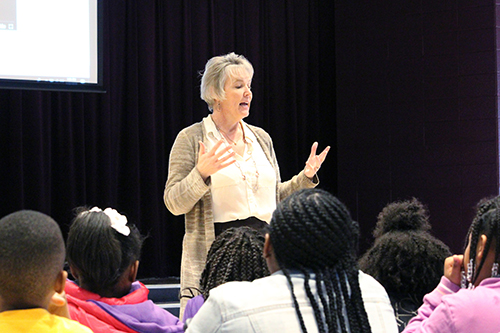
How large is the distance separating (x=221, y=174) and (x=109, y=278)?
110cm

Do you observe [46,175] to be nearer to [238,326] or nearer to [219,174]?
[219,174]

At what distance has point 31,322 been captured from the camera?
1188 mm

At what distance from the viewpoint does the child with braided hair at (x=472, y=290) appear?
145cm

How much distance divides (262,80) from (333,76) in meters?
0.63

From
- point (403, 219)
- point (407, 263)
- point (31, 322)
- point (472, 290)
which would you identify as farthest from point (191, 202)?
point (31, 322)

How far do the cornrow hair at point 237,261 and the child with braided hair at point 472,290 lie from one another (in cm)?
40

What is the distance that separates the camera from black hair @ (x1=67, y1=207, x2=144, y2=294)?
1770mm

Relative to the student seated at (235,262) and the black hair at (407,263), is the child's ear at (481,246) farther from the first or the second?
the student seated at (235,262)

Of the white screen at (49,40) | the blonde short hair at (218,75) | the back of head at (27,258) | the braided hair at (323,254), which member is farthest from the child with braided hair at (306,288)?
the white screen at (49,40)

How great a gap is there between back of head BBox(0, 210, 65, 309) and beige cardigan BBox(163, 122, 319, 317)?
1.44 meters

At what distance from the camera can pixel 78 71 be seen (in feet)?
12.4

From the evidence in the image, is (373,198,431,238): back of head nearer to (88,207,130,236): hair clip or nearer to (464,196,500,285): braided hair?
(464,196,500,285): braided hair

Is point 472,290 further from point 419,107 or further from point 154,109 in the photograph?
point 154,109

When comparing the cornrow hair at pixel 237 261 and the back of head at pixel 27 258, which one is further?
the cornrow hair at pixel 237 261
